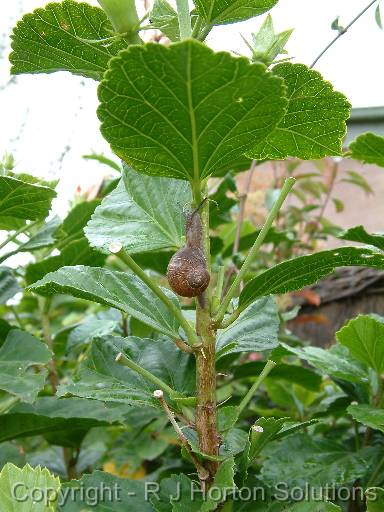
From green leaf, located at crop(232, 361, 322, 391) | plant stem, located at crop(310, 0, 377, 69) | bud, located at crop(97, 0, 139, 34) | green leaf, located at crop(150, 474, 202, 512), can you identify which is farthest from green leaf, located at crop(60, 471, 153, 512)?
plant stem, located at crop(310, 0, 377, 69)

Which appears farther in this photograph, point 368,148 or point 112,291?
point 368,148

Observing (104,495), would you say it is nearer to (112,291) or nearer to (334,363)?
(112,291)

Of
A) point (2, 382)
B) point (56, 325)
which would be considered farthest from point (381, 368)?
point (56, 325)

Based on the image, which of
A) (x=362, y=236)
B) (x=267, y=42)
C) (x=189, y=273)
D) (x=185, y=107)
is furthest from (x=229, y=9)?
(x=362, y=236)

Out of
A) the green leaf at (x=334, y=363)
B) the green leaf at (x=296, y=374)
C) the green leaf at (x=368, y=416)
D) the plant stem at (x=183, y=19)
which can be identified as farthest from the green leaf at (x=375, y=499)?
the plant stem at (x=183, y=19)

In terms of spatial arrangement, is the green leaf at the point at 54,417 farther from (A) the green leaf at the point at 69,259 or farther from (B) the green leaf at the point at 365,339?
(B) the green leaf at the point at 365,339

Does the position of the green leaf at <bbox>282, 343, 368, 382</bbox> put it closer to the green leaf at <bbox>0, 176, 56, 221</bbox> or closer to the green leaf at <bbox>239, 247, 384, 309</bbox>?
the green leaf at <bbox>239, 247, 384, 309</bbox>
